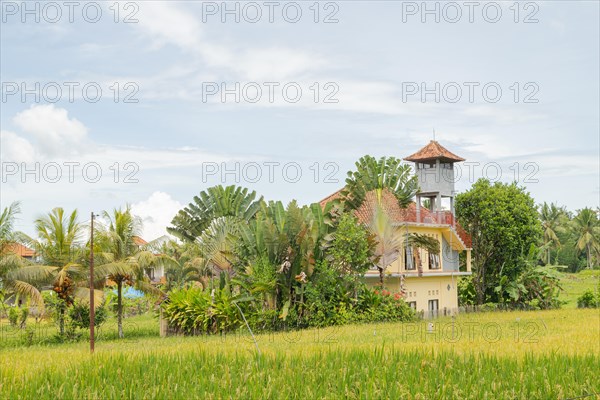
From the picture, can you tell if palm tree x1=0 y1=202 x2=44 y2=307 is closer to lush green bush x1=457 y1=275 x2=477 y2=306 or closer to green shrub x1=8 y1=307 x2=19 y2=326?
green shrub x1=8 y1=307 x2=19 y2=326

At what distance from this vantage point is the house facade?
32.1m

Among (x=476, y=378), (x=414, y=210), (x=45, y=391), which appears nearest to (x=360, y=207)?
(x=414, y=210)

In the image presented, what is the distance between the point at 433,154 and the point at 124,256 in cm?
1498

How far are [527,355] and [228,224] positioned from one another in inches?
782

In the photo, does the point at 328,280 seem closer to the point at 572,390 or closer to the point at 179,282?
the point at 572,390

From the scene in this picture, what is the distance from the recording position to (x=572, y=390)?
1118 cm

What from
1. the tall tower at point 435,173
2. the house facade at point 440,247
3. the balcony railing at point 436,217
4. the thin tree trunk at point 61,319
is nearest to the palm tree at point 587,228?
the house facade at point 440,247

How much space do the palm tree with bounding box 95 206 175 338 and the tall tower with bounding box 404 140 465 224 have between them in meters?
12.8

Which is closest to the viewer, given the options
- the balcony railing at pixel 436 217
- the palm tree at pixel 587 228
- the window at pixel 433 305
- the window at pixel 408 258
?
the window at pixel 408 258

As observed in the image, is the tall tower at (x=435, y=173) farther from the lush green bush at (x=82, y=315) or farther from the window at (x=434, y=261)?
the lush green bush at (x=82, y=315)

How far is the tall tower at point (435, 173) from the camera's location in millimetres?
34562

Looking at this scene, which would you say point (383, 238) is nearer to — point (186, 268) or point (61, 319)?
point (61, 319)

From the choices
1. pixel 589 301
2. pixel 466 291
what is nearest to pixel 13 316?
pixel 466 291

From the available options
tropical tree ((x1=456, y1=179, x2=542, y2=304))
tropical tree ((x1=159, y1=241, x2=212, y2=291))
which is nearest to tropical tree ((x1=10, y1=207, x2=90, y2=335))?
tropical tree ((x1=159, y1=241, x2=212, y2=291))
